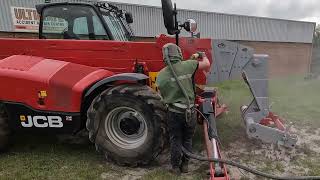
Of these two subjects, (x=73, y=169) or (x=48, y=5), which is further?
(x=48, y=5)

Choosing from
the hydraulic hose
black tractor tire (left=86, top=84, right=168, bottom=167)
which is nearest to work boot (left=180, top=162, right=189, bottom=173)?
the hydraulic hose

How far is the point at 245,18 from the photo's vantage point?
27.0 meters

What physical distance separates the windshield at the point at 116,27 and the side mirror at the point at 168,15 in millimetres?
1495

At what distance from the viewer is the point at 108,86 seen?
6.21 m

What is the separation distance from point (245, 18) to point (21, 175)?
2320cm

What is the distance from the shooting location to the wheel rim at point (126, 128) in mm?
6016

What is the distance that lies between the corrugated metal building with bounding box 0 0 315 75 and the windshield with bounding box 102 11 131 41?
12.0 m

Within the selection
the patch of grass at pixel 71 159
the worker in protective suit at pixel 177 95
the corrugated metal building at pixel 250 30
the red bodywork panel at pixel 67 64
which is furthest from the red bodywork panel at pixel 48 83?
the corrugated metal building at pixel 250 30

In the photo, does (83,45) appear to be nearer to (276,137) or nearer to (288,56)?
(276,137)

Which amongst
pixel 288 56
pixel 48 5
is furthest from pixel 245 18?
pixel 48 5

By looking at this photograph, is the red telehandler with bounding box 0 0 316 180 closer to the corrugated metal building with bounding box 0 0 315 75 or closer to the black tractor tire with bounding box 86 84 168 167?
the black tractor tire with bounding box 86 84 168 167

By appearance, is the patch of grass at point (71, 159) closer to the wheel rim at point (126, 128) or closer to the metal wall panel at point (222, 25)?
the wheel rim at point (126, 128)

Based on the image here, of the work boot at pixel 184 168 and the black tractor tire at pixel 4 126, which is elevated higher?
the black tractor tire at pixel 4 126

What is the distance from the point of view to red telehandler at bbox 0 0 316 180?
232 inches
